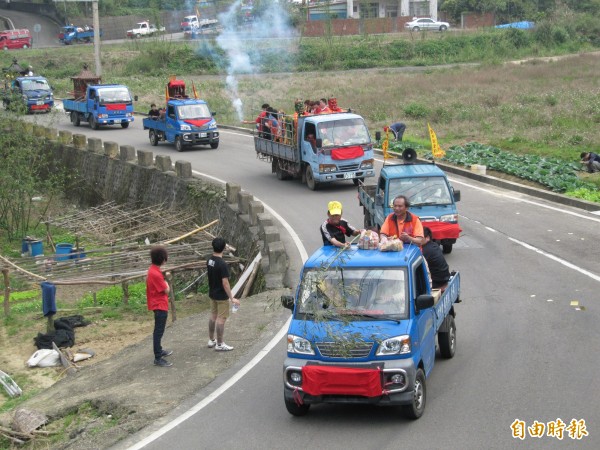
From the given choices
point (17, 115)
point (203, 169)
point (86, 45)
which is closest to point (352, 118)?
point (203, 169)

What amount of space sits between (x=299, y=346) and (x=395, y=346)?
1101mm

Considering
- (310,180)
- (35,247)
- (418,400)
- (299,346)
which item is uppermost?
(299,346)

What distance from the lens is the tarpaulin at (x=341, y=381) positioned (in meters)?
9.84

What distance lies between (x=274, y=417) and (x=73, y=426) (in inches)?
104

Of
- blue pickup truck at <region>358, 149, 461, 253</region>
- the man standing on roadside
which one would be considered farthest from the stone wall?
the man standing on roadside

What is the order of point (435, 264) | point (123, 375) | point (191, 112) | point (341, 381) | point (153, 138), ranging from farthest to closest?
point (153, 138)
point (191, 112)
point (123, 375)
point (435, 264)
point (341, 381)

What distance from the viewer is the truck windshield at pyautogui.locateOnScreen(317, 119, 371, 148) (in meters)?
27.1

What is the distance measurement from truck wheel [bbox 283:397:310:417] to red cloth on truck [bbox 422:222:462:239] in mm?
8457

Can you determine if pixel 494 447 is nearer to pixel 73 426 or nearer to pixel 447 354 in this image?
pixel 447 354

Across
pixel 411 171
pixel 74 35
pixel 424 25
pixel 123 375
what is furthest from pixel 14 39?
pixel 123 375

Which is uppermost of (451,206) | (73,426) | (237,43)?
(237,43)

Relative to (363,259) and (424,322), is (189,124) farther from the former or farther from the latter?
(424,322)

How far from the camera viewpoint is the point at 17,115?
32000mm

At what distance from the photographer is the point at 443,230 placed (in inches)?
727
